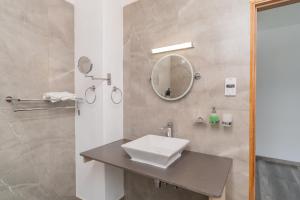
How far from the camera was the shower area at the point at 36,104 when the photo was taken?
1.38 meters

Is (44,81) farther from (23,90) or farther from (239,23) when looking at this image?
(239,23)

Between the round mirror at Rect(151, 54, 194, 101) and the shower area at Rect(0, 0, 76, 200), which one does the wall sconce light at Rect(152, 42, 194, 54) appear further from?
the shower area at Rect(0, 0, 76, 200)

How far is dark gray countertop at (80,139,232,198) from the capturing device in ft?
2.94

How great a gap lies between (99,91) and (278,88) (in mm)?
3194

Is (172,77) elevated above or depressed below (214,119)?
above

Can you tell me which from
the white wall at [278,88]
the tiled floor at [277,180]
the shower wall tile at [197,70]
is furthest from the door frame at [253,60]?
the white wall at [278,88]

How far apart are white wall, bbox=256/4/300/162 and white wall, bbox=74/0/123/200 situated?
250 cm

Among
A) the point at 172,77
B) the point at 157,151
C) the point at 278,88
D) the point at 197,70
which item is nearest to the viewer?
the point at 157,151

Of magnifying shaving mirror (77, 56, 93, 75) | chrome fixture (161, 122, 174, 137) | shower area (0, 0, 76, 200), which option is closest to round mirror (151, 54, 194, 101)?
chrome fixture (161, 122, 174, 137)

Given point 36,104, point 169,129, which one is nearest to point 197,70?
point 169,129

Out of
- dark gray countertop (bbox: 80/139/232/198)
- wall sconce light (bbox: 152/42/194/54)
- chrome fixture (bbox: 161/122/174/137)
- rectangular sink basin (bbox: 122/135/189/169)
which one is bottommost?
dark gray countertop (bbox: 80/139/232/198)

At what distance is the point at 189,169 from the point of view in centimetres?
110

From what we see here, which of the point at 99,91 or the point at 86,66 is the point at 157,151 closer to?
the point at 99,91

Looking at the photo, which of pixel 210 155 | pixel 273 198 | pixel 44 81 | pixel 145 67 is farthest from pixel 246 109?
pixel 44 81
